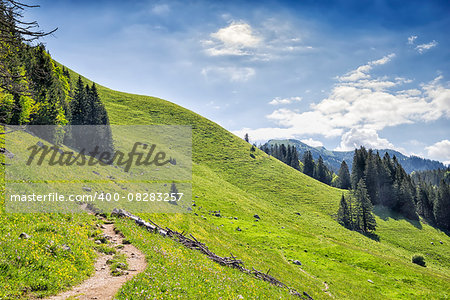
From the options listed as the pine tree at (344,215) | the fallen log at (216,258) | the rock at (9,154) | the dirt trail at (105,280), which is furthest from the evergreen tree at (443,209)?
the rock at (9,154)

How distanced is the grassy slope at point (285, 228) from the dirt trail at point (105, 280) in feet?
37.7

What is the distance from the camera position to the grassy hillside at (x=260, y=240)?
13188 millimetres

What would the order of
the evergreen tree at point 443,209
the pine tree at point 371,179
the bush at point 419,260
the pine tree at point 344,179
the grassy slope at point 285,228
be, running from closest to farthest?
the grassy slope at point 285,228
the bush at point 419,260
the evergreen tree at point 443,209
the pine tree at point 371,179
the pine tree at point 344,179

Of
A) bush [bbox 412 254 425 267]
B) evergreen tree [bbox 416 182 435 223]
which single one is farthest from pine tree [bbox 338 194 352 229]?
evergreen tree [bbox 416 182 435 223]

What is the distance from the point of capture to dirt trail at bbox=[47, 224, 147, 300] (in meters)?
9.05

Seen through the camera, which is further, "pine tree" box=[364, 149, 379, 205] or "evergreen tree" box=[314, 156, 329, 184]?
"evergreen tree" box=[314, 156, 329, 184]

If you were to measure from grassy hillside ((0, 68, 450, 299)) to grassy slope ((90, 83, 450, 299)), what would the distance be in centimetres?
23

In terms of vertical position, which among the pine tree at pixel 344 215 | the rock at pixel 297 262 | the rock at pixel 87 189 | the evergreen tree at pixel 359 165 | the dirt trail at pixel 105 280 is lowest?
the rock at pixel 297 262

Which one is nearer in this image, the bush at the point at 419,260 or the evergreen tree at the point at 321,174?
the bush at the point at 419,260

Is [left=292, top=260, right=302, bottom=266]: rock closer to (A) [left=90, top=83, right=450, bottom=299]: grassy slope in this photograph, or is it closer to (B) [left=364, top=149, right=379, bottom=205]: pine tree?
(A) [left=90, top=83, right=450, bottom=299]: grassy slope

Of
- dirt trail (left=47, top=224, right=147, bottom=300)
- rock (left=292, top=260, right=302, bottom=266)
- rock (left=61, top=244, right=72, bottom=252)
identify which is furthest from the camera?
rock (left=292, top=260, right=302, bottom=266)

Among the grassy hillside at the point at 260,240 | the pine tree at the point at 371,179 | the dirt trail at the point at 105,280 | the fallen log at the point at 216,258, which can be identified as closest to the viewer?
the dirt trail at the point at 105,280

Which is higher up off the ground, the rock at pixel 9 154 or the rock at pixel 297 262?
the rock at pixel 9 154

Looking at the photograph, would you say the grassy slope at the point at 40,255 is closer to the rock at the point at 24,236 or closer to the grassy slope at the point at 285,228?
the rock at the point at 24,236
